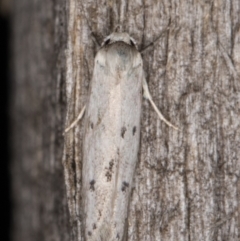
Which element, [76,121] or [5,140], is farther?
[5,140]

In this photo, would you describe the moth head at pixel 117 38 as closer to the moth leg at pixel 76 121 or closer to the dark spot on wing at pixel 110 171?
the moth leg at pixel 76 121

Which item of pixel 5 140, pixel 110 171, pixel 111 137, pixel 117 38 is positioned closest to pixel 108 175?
pixel 110 171

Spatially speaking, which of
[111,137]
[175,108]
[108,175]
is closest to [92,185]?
[108,175]

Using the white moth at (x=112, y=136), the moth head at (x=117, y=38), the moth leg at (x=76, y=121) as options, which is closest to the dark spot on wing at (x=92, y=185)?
the white moth at (x=112, y=136)

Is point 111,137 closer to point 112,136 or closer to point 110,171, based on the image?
point 112,136

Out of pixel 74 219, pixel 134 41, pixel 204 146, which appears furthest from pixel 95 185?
pixel 134 41

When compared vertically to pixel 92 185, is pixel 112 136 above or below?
above

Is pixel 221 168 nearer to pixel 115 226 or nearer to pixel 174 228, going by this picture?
pixel 174 228

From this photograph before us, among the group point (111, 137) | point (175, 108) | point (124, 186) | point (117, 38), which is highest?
point (117, 38)
